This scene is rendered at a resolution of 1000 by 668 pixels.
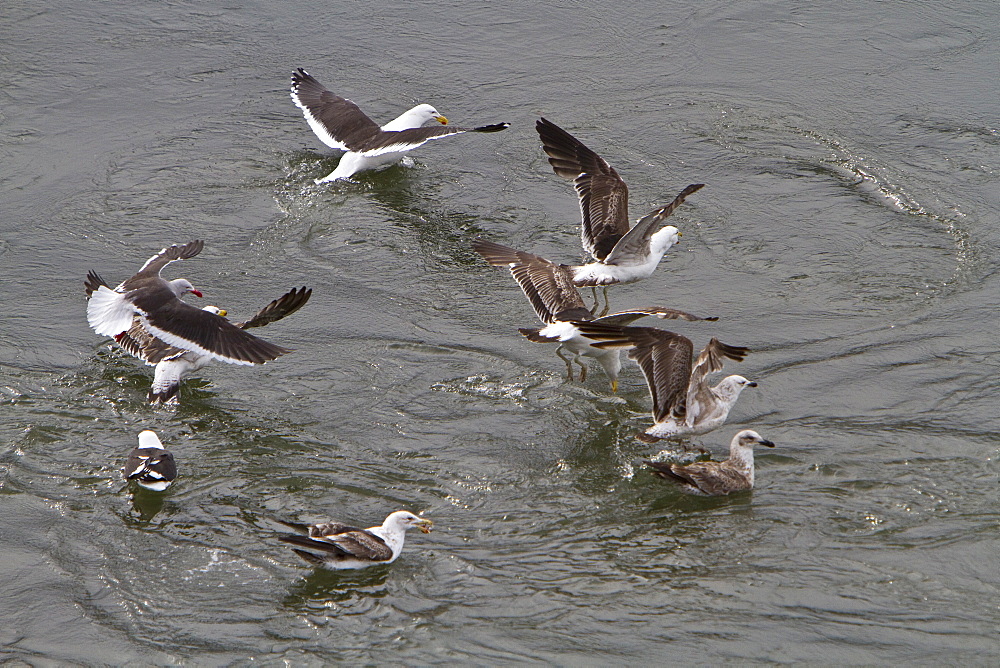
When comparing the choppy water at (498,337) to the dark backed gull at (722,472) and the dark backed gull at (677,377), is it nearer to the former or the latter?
the dark backed gull at (722,472)

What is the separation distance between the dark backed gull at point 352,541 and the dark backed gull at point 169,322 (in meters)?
1.79

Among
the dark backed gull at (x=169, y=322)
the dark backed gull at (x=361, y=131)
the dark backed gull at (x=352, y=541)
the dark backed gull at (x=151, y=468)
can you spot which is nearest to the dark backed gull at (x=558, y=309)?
the dark backed gull at (x=361, y=131)

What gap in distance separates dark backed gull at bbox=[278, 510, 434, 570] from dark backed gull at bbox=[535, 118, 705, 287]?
3.16 metres

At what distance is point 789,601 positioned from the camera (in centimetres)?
547

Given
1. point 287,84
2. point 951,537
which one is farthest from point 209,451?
point 287,84

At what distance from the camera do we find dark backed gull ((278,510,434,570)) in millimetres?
5566

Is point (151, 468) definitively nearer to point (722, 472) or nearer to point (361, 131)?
point (722, 472)

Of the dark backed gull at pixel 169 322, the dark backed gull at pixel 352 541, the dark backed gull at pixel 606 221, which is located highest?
the dark backed gull at pixel 606 221

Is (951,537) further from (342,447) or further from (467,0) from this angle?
(467,0)

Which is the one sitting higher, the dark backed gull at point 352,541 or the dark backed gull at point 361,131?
the dark backed gull at point 361,131

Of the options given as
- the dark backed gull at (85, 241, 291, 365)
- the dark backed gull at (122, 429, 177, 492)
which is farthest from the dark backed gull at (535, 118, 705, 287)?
the dark backed gull at (122, 429, 177, 492)

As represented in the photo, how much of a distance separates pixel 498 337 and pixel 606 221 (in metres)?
1.61

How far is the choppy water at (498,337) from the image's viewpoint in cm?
546

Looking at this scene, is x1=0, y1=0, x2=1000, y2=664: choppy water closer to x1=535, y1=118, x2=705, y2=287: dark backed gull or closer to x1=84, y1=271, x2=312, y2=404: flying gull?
x1=84, y1=271, x2=312, y2=404: flying gull
